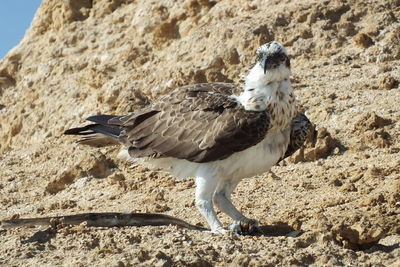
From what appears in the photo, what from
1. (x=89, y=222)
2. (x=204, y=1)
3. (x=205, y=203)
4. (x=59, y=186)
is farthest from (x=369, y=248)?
(x=204, y=1)

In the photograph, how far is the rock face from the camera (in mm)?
7176

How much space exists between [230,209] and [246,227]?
1.40ft

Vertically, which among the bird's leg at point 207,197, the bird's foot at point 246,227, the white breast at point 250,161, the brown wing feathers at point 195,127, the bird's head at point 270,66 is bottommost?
the bird's foot at point 246,227

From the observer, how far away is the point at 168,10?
15.2 meters

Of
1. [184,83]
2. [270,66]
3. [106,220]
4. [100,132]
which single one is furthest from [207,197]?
[184,83]

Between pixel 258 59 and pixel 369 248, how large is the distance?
7.28 ft

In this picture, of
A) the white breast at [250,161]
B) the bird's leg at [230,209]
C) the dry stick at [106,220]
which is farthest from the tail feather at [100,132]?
the bird's leg at [230,209]

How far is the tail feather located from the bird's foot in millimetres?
1783

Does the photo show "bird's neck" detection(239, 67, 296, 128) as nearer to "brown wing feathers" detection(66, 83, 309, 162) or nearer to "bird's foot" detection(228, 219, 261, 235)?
"brown wing feathers" detection(66, 83, 309, 162)

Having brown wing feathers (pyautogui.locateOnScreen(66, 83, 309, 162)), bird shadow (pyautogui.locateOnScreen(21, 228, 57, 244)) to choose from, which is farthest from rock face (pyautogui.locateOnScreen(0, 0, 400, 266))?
brown wing feathers (pyautogui.locateOnScreen(66, 83, 309, 162))

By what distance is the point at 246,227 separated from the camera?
8.27m

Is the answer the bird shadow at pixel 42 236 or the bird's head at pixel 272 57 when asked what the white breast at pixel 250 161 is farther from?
the bird shadow at pixel 42 236

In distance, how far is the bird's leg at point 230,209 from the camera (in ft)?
27.2

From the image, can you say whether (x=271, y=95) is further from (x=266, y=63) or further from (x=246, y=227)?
(x=246, y=227)
